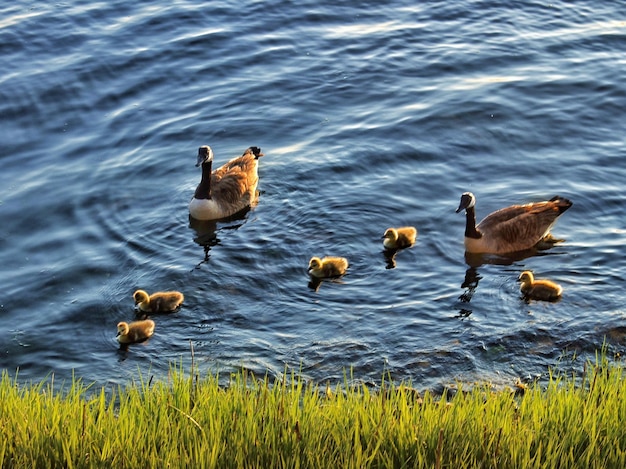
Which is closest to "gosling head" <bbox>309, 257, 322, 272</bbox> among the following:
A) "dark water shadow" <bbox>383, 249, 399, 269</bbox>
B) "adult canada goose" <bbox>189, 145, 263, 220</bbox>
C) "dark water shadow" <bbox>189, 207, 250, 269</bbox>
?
"dark water shadow" <bbox>383, 249, 399, 269</bbox>

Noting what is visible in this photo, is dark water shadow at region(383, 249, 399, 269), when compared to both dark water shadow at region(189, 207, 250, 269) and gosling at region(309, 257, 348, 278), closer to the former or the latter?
gosling at region(309, 257, 348, 278)

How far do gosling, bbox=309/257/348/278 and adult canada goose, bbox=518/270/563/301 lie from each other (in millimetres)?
2314

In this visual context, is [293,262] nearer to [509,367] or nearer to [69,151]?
[509,367]

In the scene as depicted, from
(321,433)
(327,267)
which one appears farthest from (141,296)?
(321,433)

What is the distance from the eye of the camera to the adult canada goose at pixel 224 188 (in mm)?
14742

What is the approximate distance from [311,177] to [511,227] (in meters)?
3.49

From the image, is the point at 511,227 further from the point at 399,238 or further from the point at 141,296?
the point at 141,296

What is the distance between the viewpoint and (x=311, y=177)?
50.6 ft

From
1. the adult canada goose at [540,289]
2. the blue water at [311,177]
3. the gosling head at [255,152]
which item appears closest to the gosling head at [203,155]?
the blue water at [311,177]

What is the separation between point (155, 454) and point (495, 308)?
615 cm

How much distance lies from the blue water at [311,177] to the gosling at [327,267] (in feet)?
0.73

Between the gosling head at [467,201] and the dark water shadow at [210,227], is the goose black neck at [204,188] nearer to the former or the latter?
the dark water shadow at [210,227]

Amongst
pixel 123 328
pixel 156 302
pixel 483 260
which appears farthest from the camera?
pixel 483 260

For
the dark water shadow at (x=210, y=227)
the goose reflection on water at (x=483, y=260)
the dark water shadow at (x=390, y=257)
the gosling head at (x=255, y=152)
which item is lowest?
the dark water shadow at (x=210, y=227)
